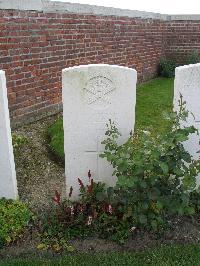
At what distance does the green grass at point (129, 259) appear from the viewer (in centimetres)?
315

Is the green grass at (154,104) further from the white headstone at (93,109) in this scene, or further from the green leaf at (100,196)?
the green leaf at (100,196)

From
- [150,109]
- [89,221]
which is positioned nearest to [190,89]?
[89,221]

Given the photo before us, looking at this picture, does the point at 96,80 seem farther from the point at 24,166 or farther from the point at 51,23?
the point at 51,23

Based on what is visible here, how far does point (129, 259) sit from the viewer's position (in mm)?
3207

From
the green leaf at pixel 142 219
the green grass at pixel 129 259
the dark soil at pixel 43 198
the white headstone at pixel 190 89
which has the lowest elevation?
the green grass at pixel 129 259

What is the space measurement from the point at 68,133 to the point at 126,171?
763mm

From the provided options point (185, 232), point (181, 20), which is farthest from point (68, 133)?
point (181, 20)

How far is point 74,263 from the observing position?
3.15 m

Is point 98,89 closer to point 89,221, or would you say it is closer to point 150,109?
point 89,221

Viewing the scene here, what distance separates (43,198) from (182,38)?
32.4 feet

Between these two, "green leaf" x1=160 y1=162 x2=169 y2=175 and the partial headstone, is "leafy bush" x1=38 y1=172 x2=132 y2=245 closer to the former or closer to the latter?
the partial headstone

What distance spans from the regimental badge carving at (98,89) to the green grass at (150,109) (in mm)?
1539

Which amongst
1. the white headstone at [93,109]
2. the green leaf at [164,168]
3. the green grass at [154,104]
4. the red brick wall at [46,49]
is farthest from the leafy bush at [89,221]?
the red brick wall at [46,49]

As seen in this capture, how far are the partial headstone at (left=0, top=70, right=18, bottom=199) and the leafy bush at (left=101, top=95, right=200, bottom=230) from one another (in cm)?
95
